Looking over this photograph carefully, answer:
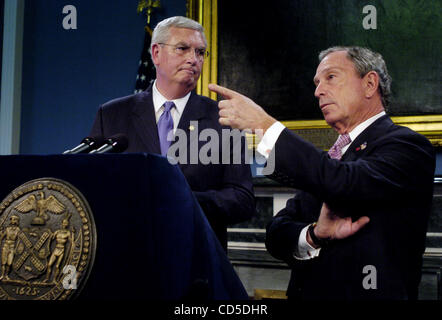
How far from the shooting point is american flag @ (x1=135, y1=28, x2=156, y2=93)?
4660 mm

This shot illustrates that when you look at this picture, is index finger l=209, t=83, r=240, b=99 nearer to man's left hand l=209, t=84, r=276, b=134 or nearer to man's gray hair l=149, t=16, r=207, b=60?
man's left hand l=209, t=84, r=276, b=134

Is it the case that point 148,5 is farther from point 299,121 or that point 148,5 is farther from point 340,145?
point 340,145

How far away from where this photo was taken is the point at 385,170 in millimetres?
1804

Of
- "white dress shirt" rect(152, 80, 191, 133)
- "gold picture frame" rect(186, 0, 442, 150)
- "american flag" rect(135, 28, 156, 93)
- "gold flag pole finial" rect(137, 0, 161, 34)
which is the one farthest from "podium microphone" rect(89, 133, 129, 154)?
"gold flag pole finial" rect(137, 0, 161, 34)

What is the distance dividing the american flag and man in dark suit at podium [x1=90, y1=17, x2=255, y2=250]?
6.27 ft

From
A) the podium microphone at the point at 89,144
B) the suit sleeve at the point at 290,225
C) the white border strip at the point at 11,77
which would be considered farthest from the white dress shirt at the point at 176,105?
A: the white border strip at the point at 11,77

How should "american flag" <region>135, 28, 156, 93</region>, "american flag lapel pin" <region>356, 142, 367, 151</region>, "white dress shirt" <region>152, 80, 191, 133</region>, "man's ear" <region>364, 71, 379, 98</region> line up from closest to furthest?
"american flag lapel pin" <region>356, 142, 367, 151</region> → "man's ear" <region>364, 71, 379, 98</region> → "white dress shirt" <region>152, 80, 191, 133</region> → "american flag" <region>135, 28, 156, 93</region>

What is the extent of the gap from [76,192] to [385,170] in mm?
1049

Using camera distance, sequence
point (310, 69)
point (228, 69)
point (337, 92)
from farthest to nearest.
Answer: point (228, 69) → point (310, 69) → point (337, 92)

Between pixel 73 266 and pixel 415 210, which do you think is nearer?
pixel 73 266

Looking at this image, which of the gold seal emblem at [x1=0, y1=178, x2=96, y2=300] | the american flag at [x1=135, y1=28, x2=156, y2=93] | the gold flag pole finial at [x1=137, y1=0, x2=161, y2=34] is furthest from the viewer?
the gold flag pole finial at [x1=137, y1=0, x2=161, y2=34]

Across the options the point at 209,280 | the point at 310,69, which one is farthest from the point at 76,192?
the point at 310,69
